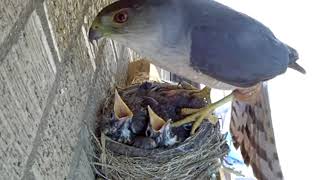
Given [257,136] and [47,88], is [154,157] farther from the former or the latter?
[47,88]

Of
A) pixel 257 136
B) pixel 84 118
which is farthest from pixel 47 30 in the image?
pixel 257 136

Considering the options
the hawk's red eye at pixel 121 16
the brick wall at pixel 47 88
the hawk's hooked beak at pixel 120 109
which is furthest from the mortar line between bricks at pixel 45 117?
the hawk's hooked beak at pixel 120 109

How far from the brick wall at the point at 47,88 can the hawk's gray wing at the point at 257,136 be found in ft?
2.84

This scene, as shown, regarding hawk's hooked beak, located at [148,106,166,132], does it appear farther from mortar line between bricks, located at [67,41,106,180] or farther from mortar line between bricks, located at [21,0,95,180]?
mortar line between bricks, located at [21,0,95,180]

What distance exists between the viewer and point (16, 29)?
1459 mm

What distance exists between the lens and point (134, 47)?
228 centimetres

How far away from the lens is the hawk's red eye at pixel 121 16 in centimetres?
210

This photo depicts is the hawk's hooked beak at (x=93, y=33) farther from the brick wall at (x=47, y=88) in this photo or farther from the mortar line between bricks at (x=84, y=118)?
the mortar line between bricks at (x=84, y=118)

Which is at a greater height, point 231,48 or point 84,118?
point 231,48

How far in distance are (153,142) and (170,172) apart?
17cm

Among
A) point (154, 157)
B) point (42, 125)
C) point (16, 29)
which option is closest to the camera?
point (16, 29)

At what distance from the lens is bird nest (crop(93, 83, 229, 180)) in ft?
8.34

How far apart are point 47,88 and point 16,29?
0.36 metres

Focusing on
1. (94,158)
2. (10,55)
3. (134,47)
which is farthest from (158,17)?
(10,55)
